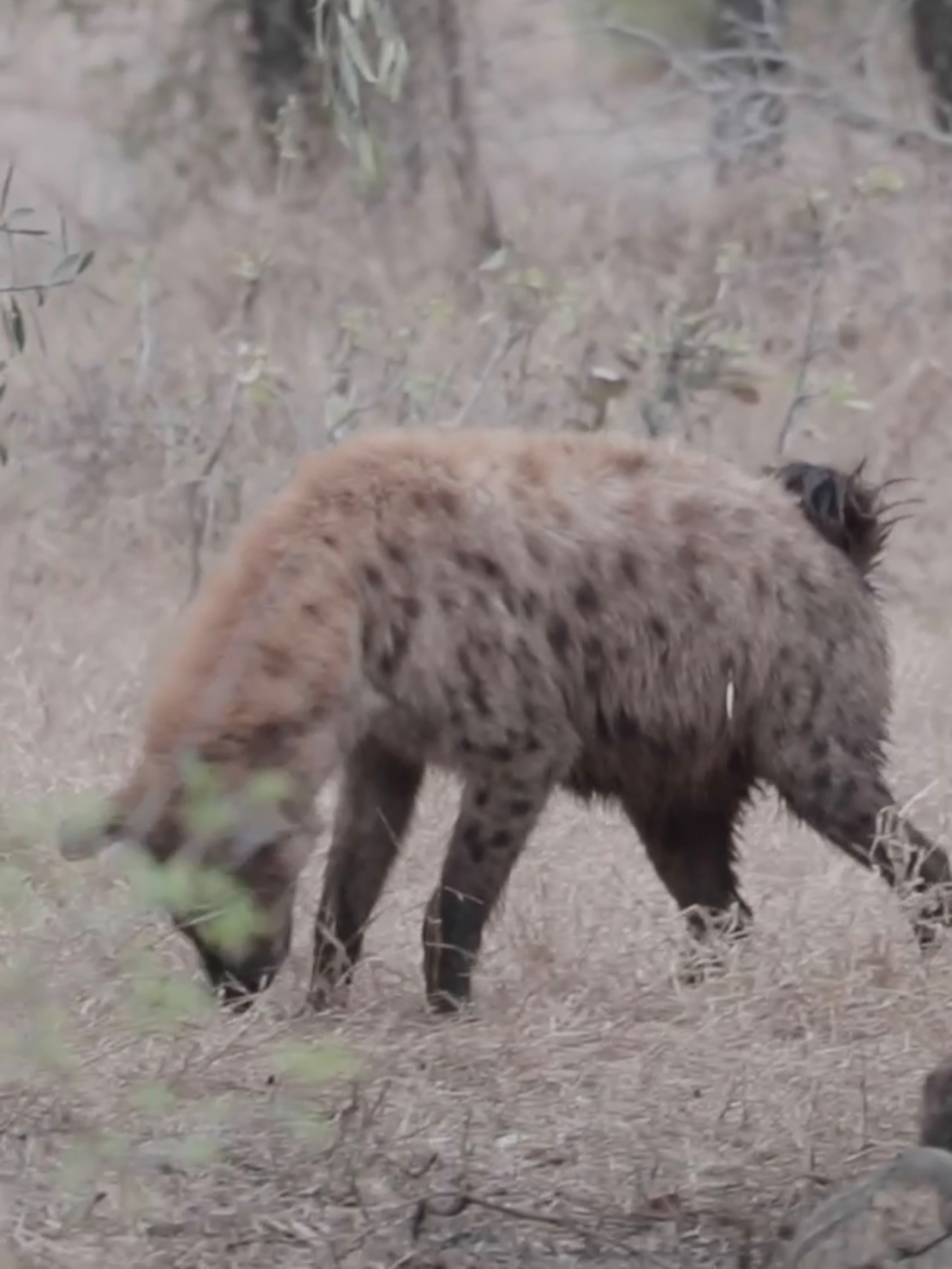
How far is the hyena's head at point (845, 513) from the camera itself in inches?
228

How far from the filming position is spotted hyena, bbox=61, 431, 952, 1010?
513 centimetres

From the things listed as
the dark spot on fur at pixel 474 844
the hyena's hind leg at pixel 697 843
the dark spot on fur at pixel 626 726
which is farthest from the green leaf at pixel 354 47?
the hyena's hind leg at pixel 697 843

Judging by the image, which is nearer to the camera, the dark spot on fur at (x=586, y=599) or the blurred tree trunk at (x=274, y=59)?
the dark spot on fur at (x=586, y=599)

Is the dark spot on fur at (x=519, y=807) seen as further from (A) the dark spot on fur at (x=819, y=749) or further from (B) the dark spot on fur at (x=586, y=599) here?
(A) the dark spot on fur at (x=819, y=749)

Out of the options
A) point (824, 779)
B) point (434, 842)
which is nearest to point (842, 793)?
point (824, 779)

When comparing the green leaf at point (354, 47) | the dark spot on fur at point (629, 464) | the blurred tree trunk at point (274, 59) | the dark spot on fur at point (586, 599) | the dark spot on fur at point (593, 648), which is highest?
the green leaf at point (354, 47)

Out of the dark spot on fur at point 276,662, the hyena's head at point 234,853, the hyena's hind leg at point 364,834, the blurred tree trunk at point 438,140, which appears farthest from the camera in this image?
the blurred tree trunk at point 438,140

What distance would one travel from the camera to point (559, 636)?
5496mm

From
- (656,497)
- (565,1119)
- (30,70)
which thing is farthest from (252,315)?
(565,1119)

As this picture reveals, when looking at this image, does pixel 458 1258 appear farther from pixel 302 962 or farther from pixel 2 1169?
pixel 302 962

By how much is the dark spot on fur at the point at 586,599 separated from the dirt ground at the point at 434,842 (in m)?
0.61

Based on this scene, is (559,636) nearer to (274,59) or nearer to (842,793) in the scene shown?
(842,793)

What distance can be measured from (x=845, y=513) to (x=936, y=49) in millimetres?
7354

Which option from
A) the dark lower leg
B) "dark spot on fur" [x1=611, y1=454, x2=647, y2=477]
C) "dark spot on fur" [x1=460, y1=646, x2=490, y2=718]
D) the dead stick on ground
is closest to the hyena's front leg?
"dark spot on fur" [x1=460, y1=646, x2=490, y2=718]
